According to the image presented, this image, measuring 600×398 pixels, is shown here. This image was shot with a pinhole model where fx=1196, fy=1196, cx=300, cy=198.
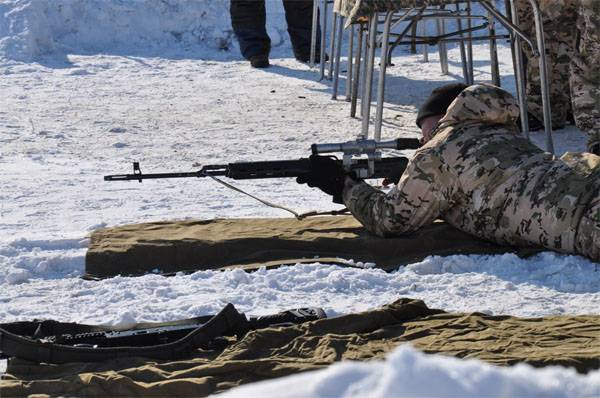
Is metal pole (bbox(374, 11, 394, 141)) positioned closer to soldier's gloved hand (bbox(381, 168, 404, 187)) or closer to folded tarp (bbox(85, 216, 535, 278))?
soldier's gloved hand (bbox(381, 168, 404, 187))

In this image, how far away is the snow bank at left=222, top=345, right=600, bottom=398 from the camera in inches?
55.5

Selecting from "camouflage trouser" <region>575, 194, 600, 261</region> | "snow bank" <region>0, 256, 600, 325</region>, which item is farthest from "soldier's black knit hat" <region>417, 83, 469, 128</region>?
"camouflage trouser" <region>575, 194, 600, 261</region>

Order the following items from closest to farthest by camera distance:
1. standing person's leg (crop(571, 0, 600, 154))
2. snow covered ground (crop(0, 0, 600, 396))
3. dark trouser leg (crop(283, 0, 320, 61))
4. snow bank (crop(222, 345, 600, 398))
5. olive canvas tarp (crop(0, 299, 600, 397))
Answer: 1. snow bank (crop(222, 345, 600, 398))
2. olive canvas tarp (crop(0, 299, 600, 397))
3. snow covered ground (crop(0, 0, 600, 396))
4. standing person's leg (crop(571, 0, 600, 154))
5. dark trouser leg (crop(283, 0, 320, 61))

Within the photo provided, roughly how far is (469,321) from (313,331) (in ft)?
1.70

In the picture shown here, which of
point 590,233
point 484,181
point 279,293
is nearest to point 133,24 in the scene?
point 484,181

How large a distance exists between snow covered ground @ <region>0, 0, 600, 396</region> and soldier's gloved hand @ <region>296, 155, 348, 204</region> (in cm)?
55

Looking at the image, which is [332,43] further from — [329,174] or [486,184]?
[486,184]

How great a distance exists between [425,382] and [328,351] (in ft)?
6.94

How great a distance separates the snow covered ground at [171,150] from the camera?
174 inches

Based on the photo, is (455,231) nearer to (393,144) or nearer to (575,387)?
(393,144)

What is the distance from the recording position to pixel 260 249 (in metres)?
5.08

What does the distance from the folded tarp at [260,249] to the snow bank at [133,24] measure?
7277 mm

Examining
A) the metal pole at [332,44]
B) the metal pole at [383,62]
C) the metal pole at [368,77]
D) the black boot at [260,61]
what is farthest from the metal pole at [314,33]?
the metal pole at [383,62]

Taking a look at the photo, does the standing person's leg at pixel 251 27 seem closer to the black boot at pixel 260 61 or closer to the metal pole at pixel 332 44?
the black boot at pixel 260 61
